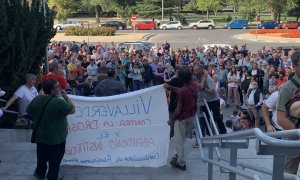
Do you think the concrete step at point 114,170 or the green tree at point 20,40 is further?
the green tree at point 20,40

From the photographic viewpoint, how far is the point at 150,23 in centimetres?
5912

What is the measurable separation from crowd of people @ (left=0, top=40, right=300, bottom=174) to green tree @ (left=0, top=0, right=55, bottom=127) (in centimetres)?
74

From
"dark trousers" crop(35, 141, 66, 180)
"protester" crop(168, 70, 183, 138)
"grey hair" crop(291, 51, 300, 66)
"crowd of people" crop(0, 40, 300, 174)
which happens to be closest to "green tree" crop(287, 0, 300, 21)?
"crowd of people" crop(0, 40, 300, 174)

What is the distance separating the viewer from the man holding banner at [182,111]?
7.40 m

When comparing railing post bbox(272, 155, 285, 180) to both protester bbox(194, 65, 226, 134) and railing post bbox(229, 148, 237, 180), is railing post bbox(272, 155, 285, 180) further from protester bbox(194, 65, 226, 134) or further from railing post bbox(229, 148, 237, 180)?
protester bbox(194, 65, 226, 134)

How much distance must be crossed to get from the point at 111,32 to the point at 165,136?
4201 centimetres

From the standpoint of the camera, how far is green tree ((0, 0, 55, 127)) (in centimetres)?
996

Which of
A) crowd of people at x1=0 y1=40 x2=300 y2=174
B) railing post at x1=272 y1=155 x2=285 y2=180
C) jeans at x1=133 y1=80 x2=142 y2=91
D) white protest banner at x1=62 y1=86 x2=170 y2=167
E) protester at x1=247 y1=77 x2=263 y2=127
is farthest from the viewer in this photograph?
jeans at x1=133 y1=80 x2=142 y2=91

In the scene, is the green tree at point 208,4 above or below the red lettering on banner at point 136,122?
above

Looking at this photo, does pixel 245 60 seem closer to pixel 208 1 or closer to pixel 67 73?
pixel 67 73

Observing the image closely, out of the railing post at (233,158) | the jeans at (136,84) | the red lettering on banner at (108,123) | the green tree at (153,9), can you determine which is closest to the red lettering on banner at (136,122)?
the red lettering on banner at (108,123)

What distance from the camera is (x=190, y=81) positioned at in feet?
24.5

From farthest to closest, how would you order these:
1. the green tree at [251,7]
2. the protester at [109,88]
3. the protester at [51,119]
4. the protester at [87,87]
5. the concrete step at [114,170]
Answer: the green tree at [251,7], the protester at [87,87], the protester at [109,88], the concrete step at [114,170], the protester at [51,119]

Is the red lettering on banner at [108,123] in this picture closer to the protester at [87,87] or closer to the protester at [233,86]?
the protester at [87,87]
